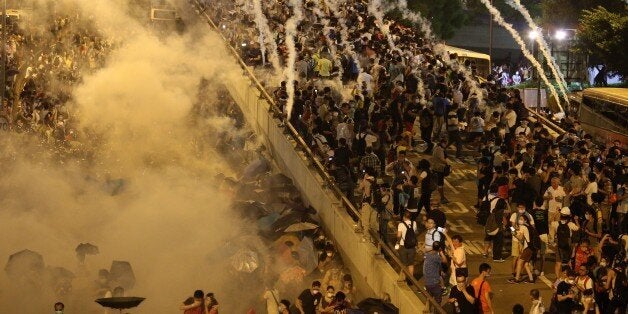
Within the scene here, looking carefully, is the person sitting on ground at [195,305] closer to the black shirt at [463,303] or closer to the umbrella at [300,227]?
the black shirt at [463,303]

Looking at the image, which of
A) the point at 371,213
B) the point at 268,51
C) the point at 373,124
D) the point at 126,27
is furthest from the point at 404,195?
the point at 126,27

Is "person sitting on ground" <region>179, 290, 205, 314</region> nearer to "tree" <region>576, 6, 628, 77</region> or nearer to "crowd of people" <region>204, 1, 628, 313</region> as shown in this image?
"crowd of people" <region>204, 1, 628, 313</region>

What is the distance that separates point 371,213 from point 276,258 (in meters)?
2.23

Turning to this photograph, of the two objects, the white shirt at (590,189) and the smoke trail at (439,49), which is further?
the smoke trail at (439,49)

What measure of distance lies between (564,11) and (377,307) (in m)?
37.3

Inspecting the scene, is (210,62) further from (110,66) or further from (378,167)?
(378,167)

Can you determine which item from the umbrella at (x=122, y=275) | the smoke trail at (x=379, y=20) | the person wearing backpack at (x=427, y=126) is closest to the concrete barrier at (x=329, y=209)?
the person wearing backpack at (x=427, y=126)

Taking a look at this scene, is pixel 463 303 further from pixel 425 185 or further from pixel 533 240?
pixel 425 185

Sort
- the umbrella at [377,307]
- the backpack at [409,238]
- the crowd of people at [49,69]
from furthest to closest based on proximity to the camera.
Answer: the crowd of people at [49,69], the backpack at [409,238], the umbrella at [377,307]

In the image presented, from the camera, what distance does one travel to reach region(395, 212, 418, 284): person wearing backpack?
48.6 ft

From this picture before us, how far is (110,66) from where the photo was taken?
28641mm

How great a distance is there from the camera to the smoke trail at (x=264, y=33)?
26058mm

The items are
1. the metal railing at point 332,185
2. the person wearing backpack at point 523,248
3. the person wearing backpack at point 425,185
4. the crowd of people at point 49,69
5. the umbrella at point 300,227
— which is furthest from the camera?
the crowd of people at point 49,69

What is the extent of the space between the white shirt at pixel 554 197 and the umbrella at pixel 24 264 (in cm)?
744
